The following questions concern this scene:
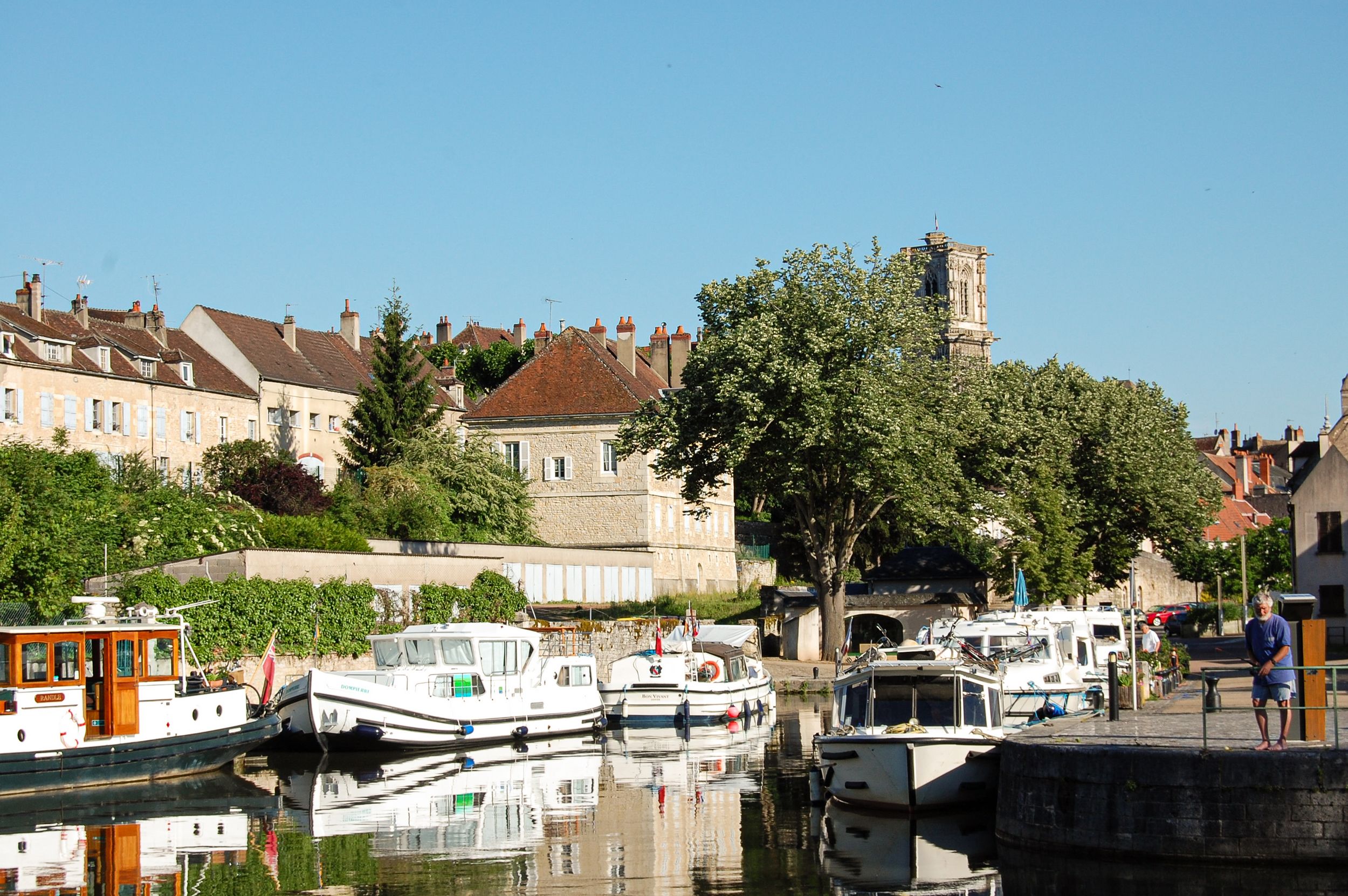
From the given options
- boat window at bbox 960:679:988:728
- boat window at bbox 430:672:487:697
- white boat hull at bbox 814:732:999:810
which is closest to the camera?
white boat hull at bbox 814:732:999:810

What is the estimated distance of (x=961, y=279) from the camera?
18312 cm

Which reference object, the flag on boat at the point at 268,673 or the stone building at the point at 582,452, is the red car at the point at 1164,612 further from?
the flag on boat at the point at 268,673

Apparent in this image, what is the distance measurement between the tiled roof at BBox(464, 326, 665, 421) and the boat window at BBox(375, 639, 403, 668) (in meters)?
39.8

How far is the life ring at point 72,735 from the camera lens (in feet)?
86.4

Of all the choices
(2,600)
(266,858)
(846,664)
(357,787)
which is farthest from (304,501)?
(266,858)

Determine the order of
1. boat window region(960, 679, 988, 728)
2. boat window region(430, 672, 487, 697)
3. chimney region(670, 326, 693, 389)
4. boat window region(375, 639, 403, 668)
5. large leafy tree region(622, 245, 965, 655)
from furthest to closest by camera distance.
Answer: chimney region(670, 326, 693, 389) → large leafy tree region(622, 245, 965, 655) → boat window region(375, 639, 403, 668) → boat window region(430, 672, 487, 697) → boat window region(960, 679, 988, 728)

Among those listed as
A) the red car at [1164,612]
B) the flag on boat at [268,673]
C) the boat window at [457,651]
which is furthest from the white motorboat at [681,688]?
the red car at [1164,612]

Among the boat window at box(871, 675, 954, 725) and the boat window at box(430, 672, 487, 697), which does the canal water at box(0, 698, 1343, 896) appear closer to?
the boat window at box(871, 675, 954, 725)

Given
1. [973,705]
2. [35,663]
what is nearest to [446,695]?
[35,663]

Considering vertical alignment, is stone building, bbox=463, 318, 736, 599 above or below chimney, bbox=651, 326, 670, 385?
below

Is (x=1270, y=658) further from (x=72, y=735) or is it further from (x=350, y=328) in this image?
(x=350, y=328)

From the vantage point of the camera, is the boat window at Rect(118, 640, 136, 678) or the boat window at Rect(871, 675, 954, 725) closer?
the boat window at Rect(871, 675, 954, 725)

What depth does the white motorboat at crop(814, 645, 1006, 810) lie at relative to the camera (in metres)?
22.2

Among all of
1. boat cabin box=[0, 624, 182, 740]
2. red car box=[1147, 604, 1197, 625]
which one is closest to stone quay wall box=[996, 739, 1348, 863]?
boat cabin box=[0, 624, 182, 740]
